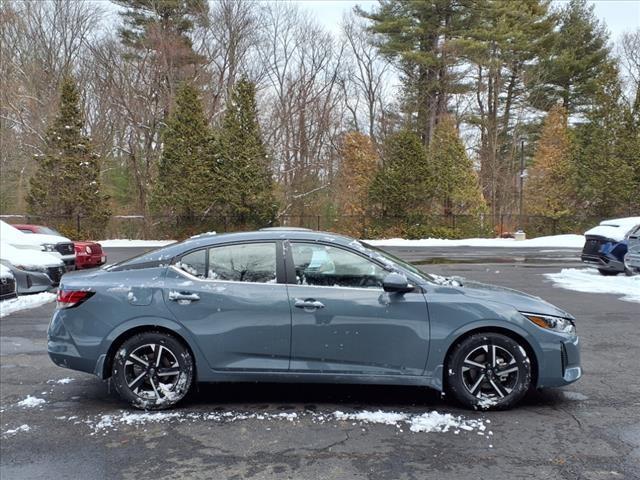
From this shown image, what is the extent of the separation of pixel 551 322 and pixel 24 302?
8.92 metres

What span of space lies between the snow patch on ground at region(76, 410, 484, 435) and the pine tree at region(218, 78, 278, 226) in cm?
2528

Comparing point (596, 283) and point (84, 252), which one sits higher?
point (84, 252)

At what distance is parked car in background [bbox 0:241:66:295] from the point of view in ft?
31.4

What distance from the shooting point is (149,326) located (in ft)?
14.3

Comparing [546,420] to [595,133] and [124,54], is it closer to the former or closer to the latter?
[595,133]

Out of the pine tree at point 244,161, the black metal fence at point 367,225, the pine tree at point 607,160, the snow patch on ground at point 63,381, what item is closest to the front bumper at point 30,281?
the snow patch on ground at point 63,381

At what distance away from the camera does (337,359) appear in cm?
429

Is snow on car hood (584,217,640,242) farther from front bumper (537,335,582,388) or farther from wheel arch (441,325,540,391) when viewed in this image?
wheel arch (441,325,540,391)

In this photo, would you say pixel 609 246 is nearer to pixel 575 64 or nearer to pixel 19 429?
pixel 19 429

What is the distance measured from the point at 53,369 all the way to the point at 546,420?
4933mm

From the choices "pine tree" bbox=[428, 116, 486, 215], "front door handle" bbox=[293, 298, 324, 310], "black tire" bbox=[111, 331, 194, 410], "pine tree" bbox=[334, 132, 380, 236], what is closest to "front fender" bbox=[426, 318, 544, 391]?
"front door handle" bbox=[293, 298, 324, 310]

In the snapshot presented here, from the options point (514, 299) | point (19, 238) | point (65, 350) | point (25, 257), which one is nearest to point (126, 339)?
point (65, 350)

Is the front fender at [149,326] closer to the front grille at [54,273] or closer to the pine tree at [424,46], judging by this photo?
the front grille at [54,273]

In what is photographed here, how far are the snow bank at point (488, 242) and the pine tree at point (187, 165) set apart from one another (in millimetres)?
9889
